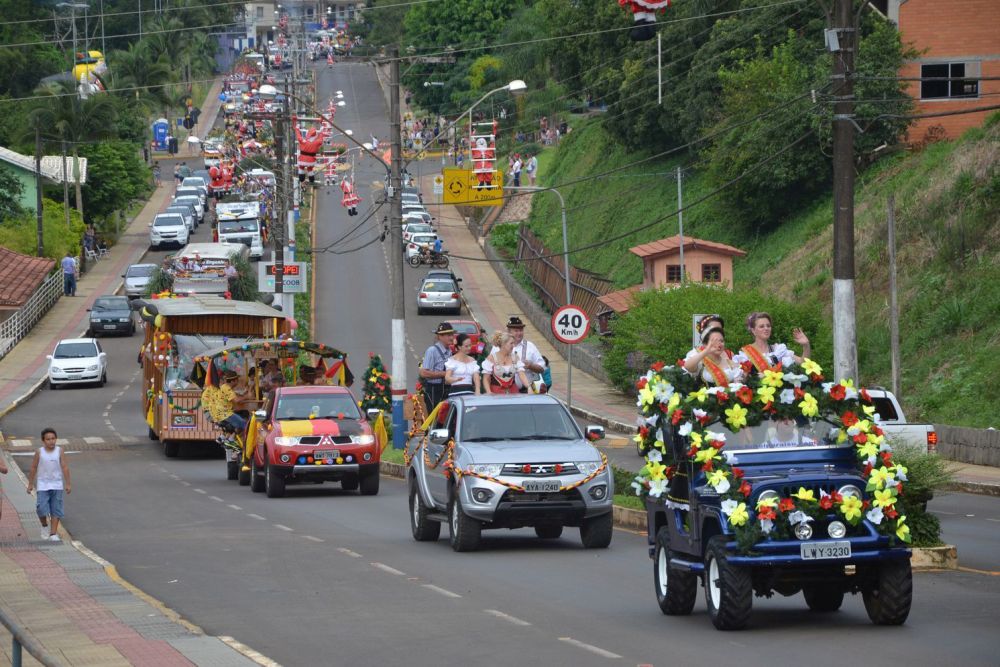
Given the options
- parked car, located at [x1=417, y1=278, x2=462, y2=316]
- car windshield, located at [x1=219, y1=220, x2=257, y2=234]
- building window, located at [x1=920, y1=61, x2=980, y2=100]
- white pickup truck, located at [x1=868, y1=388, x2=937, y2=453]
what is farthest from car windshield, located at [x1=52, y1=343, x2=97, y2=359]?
white pickup truck, located at [x1=868, y1=388, x2=937, y2=453]

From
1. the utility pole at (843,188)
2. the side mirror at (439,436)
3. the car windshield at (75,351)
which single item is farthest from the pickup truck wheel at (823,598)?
the car windshield at (75,351)

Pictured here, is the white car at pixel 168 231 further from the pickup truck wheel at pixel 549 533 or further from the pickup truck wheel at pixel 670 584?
the pickup truck wheel at pixel 670 584

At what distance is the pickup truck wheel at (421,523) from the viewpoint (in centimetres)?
2059

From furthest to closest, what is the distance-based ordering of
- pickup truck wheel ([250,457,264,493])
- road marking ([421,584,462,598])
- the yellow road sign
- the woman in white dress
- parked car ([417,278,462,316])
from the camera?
parked car ([417,278,462,316])
the yellow road sign
pickup truck wheel ([250,457,264,493])
the woman in white dress
road marking ([421,584,462,598])

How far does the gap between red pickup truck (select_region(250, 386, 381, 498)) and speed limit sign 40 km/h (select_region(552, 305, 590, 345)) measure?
10693 millimetres

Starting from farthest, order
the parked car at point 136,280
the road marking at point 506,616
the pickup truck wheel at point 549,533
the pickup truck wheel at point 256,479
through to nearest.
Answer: the parked car at point 136,280 < the pickup truck wheel at point 256,479 < the pickup truck wheel at point 549,533 < the road marking at point 506,616

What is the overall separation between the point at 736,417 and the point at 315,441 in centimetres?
1538

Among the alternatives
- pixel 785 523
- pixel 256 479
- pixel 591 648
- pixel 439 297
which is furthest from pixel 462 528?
pixel 439 297

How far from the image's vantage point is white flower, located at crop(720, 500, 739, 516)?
40.2 ft

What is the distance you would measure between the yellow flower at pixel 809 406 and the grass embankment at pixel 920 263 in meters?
25.4

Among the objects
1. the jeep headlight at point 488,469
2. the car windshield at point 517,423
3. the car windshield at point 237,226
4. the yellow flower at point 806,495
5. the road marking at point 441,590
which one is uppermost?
the car windshield at point 237,226

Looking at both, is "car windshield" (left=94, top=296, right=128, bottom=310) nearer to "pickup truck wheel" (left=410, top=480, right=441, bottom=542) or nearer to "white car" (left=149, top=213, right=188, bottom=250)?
"white car" (left=149, top=213, right=188, bottom=250)

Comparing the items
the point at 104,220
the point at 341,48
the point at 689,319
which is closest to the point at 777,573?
the point at 689,319

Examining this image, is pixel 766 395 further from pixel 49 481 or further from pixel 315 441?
pixel 315 441
